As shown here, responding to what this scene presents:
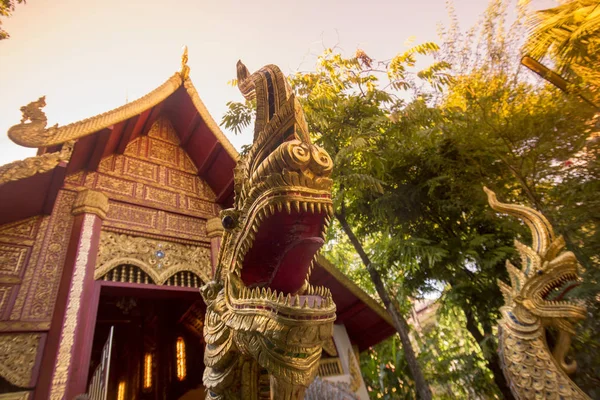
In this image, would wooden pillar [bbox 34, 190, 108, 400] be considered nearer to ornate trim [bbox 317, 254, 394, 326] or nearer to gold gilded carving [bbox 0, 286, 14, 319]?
gold gilded carving [bbox 0, 286, 14, 319]

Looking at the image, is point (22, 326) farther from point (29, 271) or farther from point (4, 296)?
Result: point (29, 271)

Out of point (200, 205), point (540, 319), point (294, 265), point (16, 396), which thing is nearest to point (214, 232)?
point (200, 205)

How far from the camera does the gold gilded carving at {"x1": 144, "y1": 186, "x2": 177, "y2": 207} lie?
3798mm

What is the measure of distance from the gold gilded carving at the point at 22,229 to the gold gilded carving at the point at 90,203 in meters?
0.33

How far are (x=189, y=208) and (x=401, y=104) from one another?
4.56 metres

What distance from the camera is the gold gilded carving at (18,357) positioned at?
87.9 inches

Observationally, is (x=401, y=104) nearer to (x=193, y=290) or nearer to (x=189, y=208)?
(x=189, y=208)

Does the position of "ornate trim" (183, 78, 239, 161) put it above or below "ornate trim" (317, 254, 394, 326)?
above

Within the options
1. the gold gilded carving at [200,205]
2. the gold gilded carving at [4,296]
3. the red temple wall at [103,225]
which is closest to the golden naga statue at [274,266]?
the red temple wall at [103,225]

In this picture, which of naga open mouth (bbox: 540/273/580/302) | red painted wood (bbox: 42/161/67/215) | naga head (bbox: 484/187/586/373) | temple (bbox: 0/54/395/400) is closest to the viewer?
temple (bbox: 0/54/395/400)

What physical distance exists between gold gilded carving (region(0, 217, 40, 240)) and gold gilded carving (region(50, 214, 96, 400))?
41 centimetres

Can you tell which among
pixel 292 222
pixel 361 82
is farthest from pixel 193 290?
pixel 361 82

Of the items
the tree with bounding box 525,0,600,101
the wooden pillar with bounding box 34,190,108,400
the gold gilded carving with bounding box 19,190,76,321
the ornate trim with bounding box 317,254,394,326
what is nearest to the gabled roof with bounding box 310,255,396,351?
the ornate trim with bounding box 317,254,394,326

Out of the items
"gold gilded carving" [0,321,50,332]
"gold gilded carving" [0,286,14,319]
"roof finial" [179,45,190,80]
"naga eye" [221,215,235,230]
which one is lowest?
"naga eye" [221,215,235,230]
